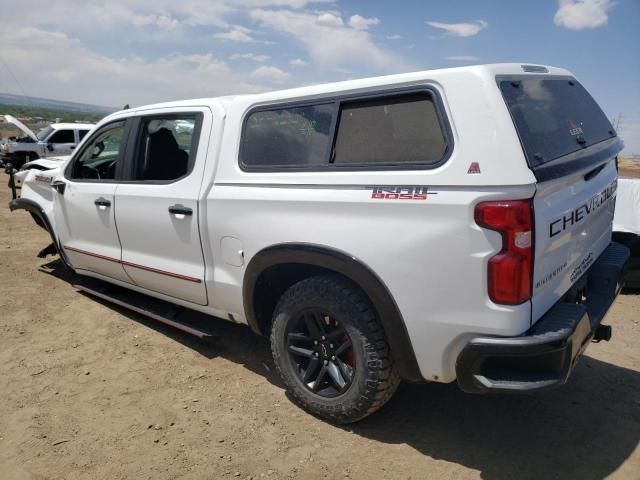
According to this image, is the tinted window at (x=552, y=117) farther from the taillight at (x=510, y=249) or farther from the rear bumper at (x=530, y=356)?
the rear bumper at (x=530, y=356)

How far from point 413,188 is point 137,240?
2418 mm

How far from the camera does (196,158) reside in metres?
3.46

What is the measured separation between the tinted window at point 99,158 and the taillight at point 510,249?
11.0 ft

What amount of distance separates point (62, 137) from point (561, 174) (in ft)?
53.0

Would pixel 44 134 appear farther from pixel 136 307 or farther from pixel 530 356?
pixel 530 356

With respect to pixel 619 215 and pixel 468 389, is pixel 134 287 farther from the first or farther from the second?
pixel 619 215

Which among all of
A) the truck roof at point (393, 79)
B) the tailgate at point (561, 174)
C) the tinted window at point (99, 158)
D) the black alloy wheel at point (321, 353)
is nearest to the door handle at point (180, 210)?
the truck roof at point (393, 79)

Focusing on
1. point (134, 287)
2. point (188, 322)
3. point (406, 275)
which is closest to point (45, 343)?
point (134, 287)

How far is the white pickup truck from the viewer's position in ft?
7.30

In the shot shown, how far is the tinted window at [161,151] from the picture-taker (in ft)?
12.8

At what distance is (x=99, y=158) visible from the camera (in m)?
4.73

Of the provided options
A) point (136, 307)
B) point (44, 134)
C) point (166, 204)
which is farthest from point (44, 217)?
point (44, 134)

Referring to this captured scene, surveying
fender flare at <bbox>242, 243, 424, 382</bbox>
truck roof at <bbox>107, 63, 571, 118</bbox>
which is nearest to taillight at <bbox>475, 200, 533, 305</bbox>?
fender flare at <bbox>242, 243, 424, 382</bbox>

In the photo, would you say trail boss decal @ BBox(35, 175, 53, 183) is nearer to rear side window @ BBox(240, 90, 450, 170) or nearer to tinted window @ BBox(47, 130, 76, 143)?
rear side window @ BBox(240, 90, 450, 170)
